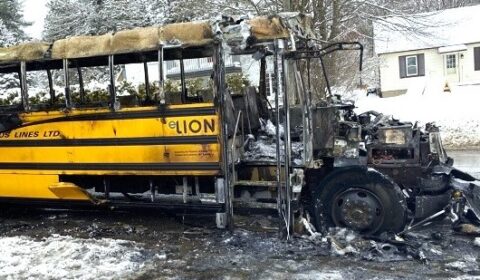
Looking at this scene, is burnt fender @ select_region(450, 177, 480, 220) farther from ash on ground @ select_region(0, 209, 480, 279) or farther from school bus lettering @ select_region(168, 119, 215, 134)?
school bus lettering @ select_region(168, 119, 215, 134)

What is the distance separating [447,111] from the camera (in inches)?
784

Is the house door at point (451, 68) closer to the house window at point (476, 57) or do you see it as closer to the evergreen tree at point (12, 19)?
the house window at point (476, 57)

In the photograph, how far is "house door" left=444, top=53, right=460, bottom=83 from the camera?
99.8 feet

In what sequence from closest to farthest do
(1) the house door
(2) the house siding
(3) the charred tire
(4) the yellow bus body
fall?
(3) the charred tire
(4) the yellow bus body
(2) the house siding
(1) the house door

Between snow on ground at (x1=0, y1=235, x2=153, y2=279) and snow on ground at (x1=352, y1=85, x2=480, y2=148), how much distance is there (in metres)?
12.3

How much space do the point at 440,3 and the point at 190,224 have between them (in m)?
51.2

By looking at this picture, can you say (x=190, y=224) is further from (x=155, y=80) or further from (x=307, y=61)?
(x=307, y=61)

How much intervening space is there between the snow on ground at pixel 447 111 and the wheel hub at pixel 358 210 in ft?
34.4

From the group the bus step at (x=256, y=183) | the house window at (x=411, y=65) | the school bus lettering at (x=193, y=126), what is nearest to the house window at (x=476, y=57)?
the house window at (x=411, y=65)

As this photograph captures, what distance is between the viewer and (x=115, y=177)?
6.98 m

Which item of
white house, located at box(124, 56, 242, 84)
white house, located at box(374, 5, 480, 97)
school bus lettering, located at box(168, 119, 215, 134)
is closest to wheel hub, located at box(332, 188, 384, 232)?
school bus lettering, located at box(168, 119, 215, 134)

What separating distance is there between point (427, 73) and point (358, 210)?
27.1m

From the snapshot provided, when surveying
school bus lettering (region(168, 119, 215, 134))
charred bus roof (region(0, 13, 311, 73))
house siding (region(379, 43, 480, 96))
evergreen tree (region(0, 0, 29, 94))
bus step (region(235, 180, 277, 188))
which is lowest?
bus step (region(235, 180, 277, 188))

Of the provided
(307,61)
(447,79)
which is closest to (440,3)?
(447,79)
